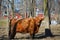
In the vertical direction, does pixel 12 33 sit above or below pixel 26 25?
below

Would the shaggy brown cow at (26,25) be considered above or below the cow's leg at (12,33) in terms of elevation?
above

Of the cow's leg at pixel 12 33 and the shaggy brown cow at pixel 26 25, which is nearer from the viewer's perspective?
the shaggy brown cow at pixel 26 25

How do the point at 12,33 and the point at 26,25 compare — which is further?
the point at 12,33

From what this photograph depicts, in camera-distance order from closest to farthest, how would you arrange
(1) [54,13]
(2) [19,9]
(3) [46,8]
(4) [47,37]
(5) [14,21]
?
(5) [14,21]
(4) [47,37]
(3) [46,8]
(2) [19,9]
(1) [54,13]

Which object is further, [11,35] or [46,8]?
[46,8]

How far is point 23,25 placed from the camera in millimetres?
12500

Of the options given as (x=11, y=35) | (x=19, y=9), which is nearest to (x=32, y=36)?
(x=11, y=35)

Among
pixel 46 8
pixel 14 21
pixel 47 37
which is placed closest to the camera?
pixel 14 21

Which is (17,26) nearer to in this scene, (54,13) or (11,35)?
(11,35)

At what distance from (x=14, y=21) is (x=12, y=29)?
528 millimetres

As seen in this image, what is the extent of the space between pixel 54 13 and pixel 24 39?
101 ft

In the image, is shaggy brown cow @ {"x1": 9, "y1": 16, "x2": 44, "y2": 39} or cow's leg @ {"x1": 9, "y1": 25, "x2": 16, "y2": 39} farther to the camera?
cow's leg @ {"x1": 9, "y1": 25, "x2": 16, "y2": 39}

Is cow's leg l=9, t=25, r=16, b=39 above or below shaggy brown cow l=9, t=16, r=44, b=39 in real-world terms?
below

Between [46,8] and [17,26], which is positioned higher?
[46,8]
